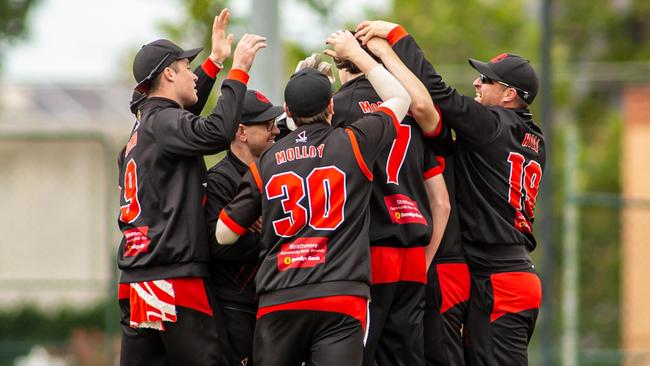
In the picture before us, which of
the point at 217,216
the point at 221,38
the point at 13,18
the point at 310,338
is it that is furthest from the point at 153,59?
the point at 13,18

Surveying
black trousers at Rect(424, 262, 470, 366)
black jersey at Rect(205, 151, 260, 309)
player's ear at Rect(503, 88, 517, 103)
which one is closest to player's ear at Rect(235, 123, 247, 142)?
black jersey at Rect(205, 151, 260, 309)

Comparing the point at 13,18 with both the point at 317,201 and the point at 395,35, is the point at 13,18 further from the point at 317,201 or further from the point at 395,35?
the point at 317,201

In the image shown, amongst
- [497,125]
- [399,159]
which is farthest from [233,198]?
[497,125]

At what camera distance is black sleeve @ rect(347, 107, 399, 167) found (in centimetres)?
604

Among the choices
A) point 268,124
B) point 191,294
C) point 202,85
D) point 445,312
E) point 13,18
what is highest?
point 13,18

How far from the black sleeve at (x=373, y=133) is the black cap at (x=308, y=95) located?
20cm

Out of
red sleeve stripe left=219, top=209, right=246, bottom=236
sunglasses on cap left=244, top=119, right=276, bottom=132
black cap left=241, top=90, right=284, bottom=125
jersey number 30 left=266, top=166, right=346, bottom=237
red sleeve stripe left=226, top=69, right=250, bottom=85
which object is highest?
red sleeve stripe left=226, top=69, right=250, bottom=85

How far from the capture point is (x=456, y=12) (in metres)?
21.1

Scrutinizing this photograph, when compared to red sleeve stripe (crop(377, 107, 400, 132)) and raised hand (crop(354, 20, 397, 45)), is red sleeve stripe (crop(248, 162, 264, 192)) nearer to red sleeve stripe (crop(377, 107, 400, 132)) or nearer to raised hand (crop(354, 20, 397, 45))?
red sleeve stripe (crop(377, 107, 400, 132))

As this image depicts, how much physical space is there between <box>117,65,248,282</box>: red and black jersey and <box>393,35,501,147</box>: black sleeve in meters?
0.93

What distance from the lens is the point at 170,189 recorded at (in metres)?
6.39

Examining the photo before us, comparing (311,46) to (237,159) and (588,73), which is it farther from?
(588,73)

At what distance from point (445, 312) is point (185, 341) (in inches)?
58.1

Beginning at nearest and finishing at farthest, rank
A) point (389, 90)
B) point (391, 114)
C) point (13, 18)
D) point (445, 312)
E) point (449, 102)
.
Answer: point (391, 114), point (389, 90), point (449, 102), point (445, 312), point (13, 18)
